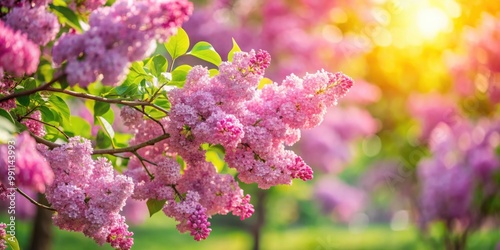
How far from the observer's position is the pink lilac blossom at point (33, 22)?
2.26 meters

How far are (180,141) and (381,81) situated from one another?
9.24 meters

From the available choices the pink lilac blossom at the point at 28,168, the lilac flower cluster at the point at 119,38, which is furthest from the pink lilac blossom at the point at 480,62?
the pink lilac blossom at the point at 28,168

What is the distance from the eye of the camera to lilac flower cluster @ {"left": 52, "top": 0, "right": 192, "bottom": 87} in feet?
7.04

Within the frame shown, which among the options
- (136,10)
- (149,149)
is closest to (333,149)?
(149,149)

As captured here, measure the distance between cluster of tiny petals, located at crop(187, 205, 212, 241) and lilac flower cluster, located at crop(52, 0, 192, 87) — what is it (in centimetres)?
74

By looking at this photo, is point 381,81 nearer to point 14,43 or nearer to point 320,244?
point 320,244

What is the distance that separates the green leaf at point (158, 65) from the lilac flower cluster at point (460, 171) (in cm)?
560

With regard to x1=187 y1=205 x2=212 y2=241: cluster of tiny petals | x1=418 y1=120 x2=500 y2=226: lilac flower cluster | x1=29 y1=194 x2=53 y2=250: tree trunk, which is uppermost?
x1=418 y1=120 x2=500 y2=226: lilac flower cluster

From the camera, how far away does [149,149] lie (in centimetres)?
312

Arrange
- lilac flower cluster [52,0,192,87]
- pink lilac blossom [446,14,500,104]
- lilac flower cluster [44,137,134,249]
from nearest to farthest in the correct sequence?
lilac flower cluster [52,0,192,87] < lilac flower cluster [44,137,134,249] < pink lilac blossom [446,14,500,104]

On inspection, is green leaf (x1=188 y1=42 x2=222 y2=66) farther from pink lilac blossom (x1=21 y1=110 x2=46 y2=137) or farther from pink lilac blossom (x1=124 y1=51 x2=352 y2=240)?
pink lilac blossom (x1=21 y1=110 x2=46 y2=137)

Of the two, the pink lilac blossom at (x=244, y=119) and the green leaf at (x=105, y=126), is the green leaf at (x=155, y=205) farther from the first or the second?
the green leaf at (x=105, y=126)

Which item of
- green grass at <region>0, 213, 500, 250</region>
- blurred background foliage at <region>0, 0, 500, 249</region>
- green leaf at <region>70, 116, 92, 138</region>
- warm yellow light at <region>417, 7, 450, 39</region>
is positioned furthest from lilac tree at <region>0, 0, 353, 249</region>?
green grass at <region>0, 213, 500, 250</region>

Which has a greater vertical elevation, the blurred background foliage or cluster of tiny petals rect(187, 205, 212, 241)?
the blurred background foliage
